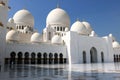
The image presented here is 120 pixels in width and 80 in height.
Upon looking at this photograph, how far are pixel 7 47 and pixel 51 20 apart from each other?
14511 millimetres

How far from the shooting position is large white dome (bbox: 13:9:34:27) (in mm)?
33250

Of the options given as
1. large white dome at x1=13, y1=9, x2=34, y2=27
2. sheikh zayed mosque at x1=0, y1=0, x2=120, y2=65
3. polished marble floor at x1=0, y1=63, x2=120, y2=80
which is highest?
large white dome at x1=13, y1=9, x2=34, y2=27

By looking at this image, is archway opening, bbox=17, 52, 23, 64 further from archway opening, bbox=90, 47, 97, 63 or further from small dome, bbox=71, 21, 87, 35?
archway opening, bbox=90, 47, 97, 63

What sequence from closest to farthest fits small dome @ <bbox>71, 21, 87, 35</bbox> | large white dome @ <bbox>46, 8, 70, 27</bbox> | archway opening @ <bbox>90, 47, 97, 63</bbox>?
archway opening @ <bbox>90, 47, 97, 63</bbox>
small dome @ <bbox>71, 21, 87, 35</bbox>
large white dome @ <bbox>46, 8, 70, 27</bbox>

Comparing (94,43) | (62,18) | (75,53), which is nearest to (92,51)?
(94,43)

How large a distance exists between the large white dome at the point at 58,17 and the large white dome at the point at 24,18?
4.01 meters

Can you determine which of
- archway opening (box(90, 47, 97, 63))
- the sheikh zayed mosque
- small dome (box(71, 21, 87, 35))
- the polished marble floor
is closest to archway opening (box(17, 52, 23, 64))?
the sheikh zayed mosque

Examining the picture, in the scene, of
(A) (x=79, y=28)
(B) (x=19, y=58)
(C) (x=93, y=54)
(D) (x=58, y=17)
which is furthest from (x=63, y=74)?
(D) (x=58, y=17)

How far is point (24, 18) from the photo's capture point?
110 ft

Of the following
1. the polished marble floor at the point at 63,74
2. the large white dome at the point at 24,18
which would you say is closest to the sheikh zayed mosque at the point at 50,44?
the large white dome at the point at 24,18

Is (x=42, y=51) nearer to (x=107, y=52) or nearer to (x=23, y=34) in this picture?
(x=23, y=34)

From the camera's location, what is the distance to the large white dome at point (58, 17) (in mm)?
34281

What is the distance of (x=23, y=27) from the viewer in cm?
3316

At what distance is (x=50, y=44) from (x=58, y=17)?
34.1ft
